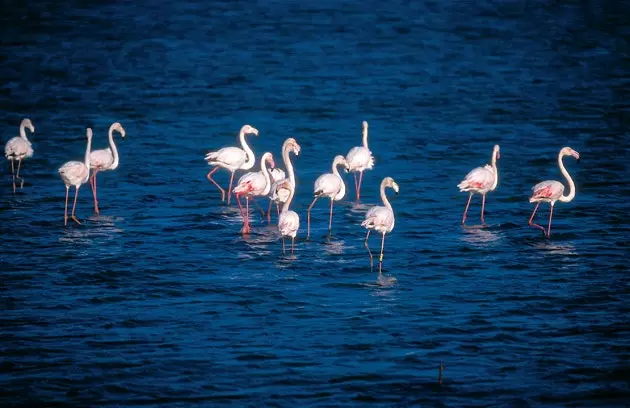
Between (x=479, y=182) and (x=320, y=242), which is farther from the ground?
(x=479, y=182)

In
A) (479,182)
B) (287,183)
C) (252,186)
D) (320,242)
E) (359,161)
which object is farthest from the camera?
(359,161)

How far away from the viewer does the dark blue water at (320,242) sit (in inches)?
537

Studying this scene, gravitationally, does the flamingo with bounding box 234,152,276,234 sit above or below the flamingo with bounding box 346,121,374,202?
below

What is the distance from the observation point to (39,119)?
28422mm

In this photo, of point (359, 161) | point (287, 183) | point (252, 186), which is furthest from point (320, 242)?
point (359, 161)

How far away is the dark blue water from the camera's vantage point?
13633mm

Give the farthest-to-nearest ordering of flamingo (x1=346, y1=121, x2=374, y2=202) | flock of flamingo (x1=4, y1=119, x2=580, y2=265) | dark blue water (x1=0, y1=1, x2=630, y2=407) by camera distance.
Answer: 1. flamingo (x1=346, y1=121, x2=374, y2=202)
2. flock of flamingo (x1=4, y1=119, x2=580, y2=265)
3. dark blue water (x1=0, y1=1, x2=630, y2=407)

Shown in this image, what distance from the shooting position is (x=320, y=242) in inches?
733

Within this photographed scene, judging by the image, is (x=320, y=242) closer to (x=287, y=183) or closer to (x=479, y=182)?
(x=287, y=183)

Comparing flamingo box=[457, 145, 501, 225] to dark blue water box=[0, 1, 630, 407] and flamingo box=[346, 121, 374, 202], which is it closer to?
dark blue water box=[0, 1, 630, 407]

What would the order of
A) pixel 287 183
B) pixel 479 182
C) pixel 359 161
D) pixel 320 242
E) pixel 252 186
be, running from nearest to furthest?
pixel 320 242, pixel 287 183, pixel 252 186, pixel 479 182, pixel 359 161

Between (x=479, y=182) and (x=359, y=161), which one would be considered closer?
(x=479, y=182)

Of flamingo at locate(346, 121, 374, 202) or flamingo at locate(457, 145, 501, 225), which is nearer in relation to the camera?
flamingo at locate(457, 145, 501, 225)

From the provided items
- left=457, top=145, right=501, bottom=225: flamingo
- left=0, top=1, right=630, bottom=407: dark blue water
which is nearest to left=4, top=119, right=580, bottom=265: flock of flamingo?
left=457, top=145, right=501, bottom=225: flamingo
